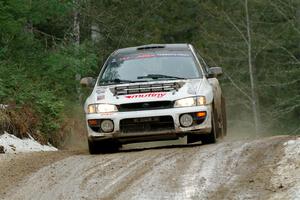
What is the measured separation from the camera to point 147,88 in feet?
37.5

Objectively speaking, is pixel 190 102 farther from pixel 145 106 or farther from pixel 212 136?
pixel 212 136

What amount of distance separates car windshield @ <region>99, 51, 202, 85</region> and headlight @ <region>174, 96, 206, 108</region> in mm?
890

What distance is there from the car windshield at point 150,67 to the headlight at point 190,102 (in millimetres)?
890

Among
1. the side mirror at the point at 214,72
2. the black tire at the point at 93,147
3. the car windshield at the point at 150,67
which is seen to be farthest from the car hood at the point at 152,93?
the side mirror at the point at 214,72

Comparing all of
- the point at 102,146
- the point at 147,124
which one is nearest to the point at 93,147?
the point at 102,146

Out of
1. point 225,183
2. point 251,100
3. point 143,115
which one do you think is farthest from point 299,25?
point 225,183

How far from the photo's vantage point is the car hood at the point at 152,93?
11211mm

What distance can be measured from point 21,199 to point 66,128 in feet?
32.0

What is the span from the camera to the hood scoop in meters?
11.4

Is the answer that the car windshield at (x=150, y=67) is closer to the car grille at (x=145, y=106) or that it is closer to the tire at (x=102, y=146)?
the car grille at (x=145, y=106)

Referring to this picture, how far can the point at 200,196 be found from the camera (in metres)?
7.39

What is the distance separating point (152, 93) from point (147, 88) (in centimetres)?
15

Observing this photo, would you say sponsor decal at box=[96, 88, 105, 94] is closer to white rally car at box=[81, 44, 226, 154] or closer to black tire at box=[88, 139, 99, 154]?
white rally car at box=[81, 44, 226, 154]

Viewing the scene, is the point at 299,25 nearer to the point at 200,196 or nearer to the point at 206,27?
the point at 206,27
